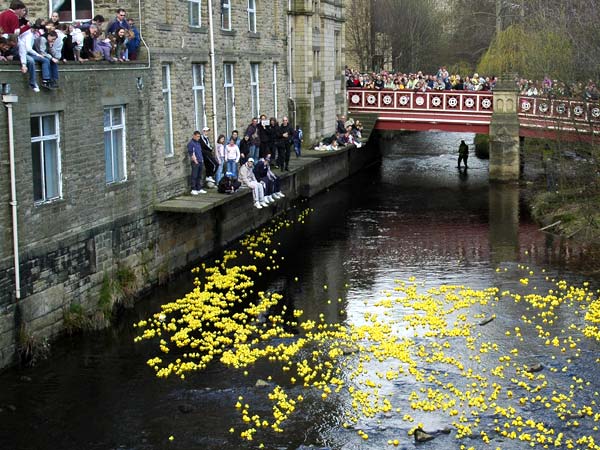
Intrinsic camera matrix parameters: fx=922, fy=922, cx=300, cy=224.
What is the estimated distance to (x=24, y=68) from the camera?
17.0 metres

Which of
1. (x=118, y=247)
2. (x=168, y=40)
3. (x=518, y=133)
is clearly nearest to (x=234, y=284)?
(x=118, y=247)

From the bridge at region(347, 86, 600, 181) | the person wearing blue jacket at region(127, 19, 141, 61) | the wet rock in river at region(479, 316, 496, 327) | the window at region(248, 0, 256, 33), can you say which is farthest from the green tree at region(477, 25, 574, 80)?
the person wearing blue jacket at region(127, 19, 141, 61)

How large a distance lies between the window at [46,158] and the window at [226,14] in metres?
11.8

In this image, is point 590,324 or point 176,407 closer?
point 176,407

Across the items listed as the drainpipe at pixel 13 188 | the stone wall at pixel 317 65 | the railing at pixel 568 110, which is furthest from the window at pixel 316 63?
the drainpipe at pixel 13 188

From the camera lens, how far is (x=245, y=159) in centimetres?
2891

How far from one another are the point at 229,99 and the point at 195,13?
385cm

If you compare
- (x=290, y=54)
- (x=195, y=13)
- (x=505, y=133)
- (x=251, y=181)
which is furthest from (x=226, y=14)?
(x=505, y=133)

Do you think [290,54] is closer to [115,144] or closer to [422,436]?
[115,144]

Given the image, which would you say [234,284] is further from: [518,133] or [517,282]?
[518,133]

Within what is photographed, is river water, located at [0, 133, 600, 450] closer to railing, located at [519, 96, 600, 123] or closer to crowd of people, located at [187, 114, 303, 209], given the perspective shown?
crowd of people, located at [187, 114, 303, 209]

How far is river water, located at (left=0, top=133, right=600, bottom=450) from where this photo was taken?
14.1m

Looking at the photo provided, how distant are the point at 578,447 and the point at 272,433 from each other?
454 centimetres

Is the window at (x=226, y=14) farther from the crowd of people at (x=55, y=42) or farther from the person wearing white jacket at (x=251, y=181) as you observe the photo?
the crowd of people at (x=55, y=42)
